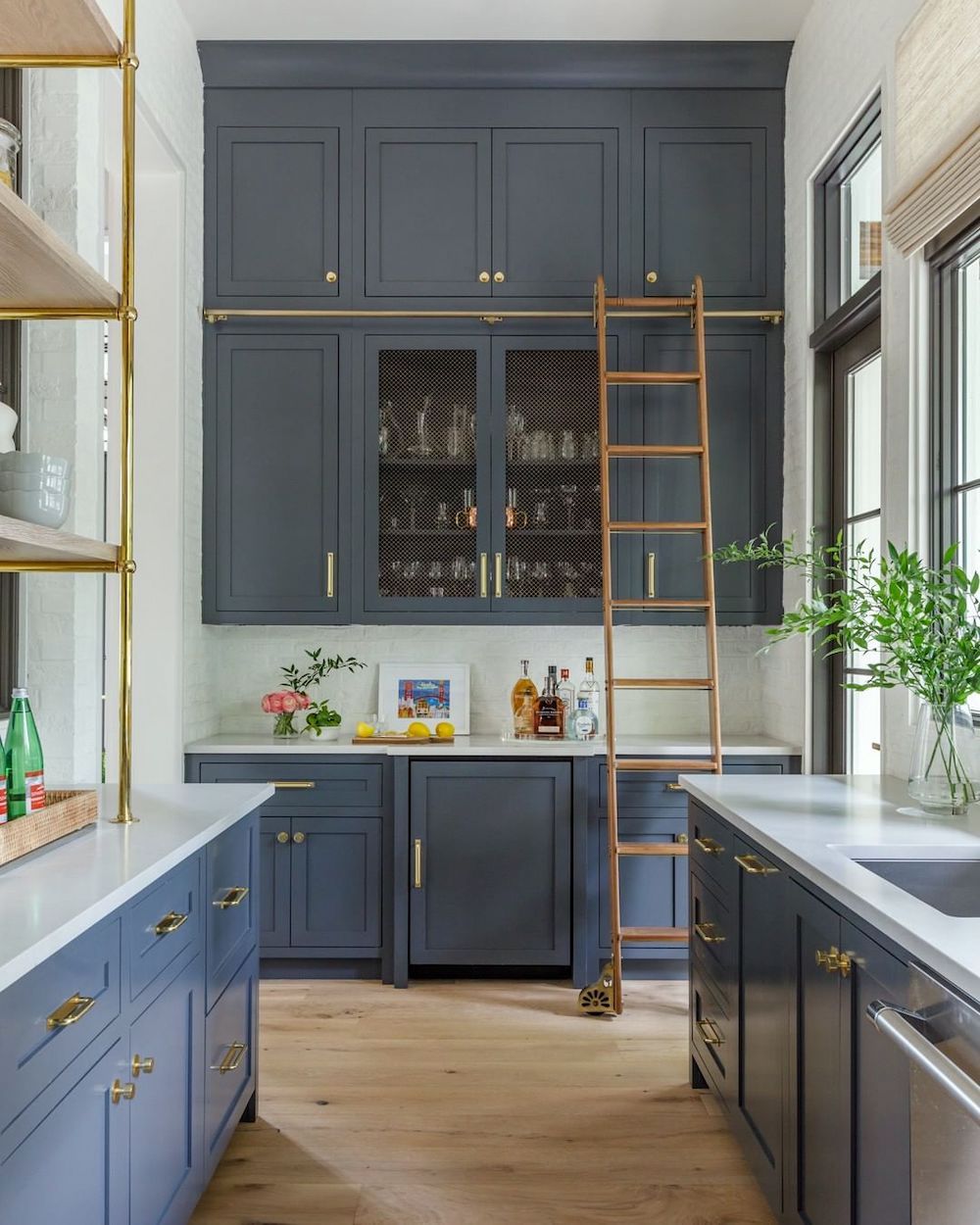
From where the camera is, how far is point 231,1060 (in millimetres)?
Result: 2256

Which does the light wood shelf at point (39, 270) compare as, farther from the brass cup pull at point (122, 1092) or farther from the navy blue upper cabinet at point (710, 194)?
the navy blue upper cabinet at point (710, 194)

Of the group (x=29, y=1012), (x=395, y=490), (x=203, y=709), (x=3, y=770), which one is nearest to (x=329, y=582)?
(x=395, y=490)

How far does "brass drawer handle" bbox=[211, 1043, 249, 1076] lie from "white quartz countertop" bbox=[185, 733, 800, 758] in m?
1.32

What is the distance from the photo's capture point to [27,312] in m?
2.16

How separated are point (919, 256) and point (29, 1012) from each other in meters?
2.59

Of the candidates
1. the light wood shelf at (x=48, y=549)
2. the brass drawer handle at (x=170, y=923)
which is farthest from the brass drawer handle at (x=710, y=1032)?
the light wood shelf at (x=48, y=549)

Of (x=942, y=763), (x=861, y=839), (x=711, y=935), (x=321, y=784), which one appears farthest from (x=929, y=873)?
(x=321, y=784)

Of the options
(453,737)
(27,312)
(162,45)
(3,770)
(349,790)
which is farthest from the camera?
(453,737)

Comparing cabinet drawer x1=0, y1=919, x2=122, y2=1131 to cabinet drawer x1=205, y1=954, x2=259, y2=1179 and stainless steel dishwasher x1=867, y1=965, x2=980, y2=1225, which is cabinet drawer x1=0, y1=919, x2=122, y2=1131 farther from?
stainless steel dishwasher x1=867, y1=965, x2=980, y2=1225

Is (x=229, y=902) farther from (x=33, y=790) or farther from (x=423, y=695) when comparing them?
(x=423, y=695)

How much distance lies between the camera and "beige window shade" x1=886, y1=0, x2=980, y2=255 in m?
2.29

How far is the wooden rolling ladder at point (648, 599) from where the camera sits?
11.1ft

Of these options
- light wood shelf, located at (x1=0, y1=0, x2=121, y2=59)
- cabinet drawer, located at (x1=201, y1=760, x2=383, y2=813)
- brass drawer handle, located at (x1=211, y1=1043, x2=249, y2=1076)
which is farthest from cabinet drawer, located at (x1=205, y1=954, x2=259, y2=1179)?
light wood shelf, located at (x1=0, y1=0, x2=121, y2=59)

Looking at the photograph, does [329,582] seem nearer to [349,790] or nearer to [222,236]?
[349,790]
